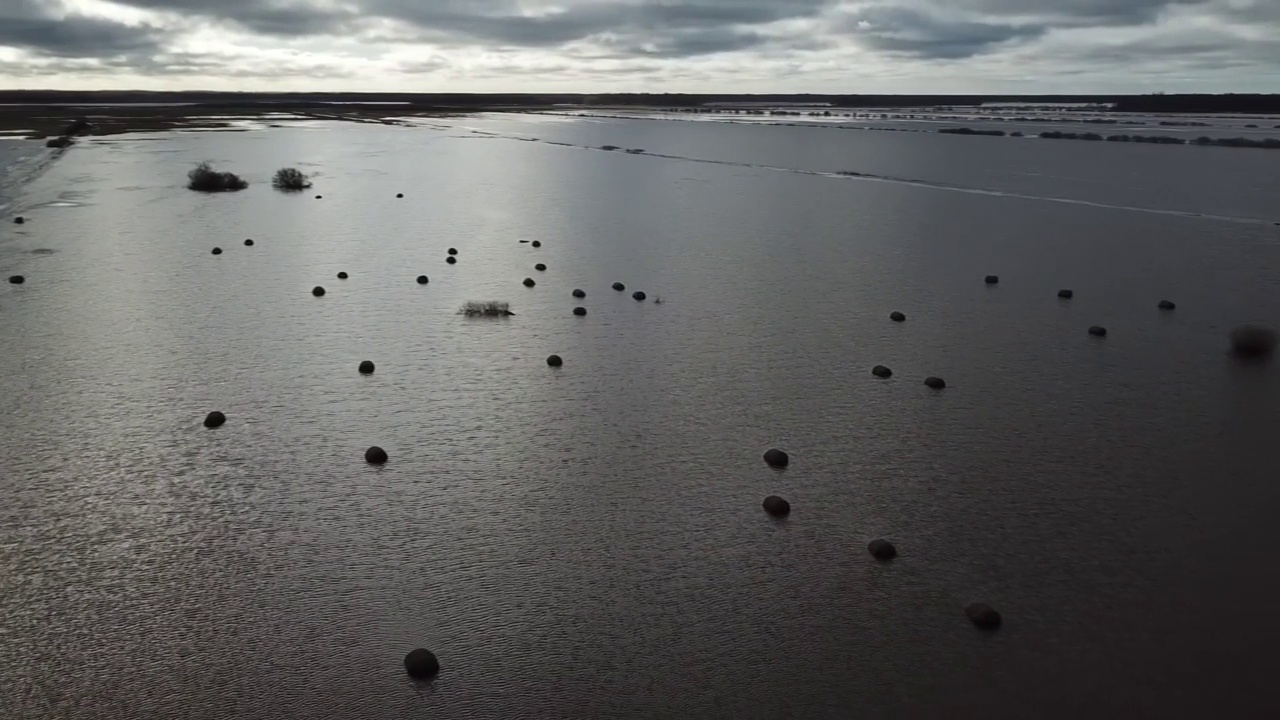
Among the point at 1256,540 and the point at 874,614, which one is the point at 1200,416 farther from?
the point at 874,614

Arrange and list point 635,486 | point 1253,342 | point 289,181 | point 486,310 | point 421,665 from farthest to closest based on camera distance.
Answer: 1. point 289,181
2. point 486,310
3. point 1253,342
4. point 635,486
5. point 421,665

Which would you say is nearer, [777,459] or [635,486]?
[635,486]

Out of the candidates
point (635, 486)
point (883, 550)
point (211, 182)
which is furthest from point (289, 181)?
point (883, 550)

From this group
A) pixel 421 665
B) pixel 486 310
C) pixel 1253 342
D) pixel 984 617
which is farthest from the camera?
pixel 486 310

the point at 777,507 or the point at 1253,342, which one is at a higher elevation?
the point at 1253,342

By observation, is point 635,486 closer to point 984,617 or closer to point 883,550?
point 883,550

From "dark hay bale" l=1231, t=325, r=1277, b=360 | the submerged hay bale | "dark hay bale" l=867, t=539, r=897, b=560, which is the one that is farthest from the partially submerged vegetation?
"dark hay bale" l=867, t=539, r=897, b=560

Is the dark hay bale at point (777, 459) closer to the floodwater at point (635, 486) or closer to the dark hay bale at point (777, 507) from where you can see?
the floodwater at point (635, 486)

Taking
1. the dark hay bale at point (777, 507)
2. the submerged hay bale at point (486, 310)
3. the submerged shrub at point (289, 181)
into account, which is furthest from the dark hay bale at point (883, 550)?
the submerged shrub at point (289, 181)
